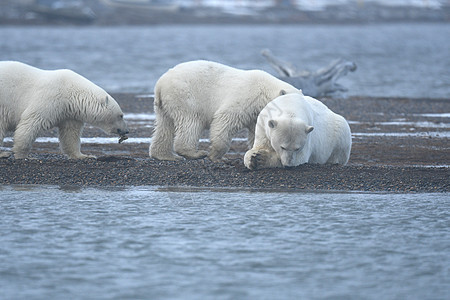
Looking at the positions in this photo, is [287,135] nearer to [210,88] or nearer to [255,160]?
[255,160]

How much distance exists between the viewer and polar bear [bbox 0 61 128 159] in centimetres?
938

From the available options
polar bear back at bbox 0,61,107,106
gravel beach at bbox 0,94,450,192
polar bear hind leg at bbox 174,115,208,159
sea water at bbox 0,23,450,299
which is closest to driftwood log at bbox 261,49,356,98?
gravel beach at bbox 0,94,450,192

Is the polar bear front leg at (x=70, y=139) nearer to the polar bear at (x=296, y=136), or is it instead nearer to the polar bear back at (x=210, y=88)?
the polar bear back at (x=210, y=88)

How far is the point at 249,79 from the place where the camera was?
9.62m

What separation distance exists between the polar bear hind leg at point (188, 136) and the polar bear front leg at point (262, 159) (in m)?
1.02

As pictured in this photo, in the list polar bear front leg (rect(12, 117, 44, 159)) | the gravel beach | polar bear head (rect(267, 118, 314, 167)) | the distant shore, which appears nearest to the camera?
polar bear head (rect(267, 118, 314, 167))

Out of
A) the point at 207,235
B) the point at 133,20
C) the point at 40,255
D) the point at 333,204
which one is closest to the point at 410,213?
the point at 333,204

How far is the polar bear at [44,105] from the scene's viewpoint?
30.8 feet

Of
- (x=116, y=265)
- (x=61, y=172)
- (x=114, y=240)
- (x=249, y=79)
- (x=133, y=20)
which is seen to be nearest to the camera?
(x=116, y=265)

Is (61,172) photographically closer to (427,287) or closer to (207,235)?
(207,235)

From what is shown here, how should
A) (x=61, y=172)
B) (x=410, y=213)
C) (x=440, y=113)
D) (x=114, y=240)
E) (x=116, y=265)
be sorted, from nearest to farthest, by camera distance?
(x=116, y=265)
(x=114, y=240)
(x=410, y=213)
(x=61, y=172)
(x=440, y=113)

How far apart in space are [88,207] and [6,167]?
185 cm

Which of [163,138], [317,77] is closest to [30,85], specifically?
[163,138]

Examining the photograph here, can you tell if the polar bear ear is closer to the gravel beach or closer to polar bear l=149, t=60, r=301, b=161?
the gravel beach
